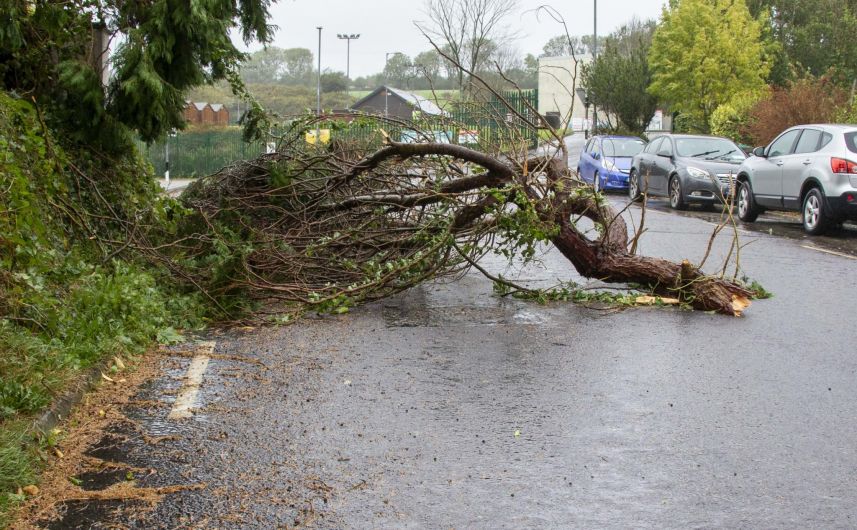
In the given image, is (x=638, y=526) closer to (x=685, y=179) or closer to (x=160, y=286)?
(x=160, y=286)

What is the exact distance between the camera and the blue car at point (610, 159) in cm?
2538

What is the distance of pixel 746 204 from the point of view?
18.6m

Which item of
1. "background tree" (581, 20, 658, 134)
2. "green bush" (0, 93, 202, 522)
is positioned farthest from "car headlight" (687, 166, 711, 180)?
"background tree" (581, 20, 658, 134)

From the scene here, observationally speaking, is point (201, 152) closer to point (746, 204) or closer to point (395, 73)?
point (746, 204)

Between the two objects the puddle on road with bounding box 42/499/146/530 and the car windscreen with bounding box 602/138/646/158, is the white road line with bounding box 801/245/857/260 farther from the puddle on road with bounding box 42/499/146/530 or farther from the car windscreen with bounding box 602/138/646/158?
the car windscreen with bounding box 602/138/646/158

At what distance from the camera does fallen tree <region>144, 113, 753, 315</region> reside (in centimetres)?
937

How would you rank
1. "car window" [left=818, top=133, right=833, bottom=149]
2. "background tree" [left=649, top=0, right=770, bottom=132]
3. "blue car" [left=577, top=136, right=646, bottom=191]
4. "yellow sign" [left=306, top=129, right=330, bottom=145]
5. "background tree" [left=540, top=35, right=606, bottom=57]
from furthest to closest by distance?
"background tree" [left=540, top=35, right=606, bottom=57] < "background tree" [left=649, top=0, right=770, bottom=132] < "blue car" [left=577, top=136, right=646, bottom=191] < "car window" [left=818, top=133, right=833, bottom=149] < "yellow sign" [left=306, top=129, right=330, bottom=145]

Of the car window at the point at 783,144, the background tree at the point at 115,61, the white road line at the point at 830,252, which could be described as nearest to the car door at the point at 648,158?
the car window at the point at 783,144

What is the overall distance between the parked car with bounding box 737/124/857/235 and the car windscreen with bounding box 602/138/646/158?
8215mm

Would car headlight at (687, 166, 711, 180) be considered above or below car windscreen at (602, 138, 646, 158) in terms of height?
below

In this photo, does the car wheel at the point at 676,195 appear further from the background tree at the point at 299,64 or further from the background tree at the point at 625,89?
the background tree at the point at 299,64

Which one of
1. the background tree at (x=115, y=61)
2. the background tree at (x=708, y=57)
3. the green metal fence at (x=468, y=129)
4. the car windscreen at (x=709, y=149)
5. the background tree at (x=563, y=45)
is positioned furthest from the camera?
the background tree at (x=563, y=45)

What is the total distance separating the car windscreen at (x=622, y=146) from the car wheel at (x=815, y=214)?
10478 mm

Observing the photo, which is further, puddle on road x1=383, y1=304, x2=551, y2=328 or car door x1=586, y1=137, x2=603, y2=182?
car door x1=586, y1=137, x2=603, y2=182
